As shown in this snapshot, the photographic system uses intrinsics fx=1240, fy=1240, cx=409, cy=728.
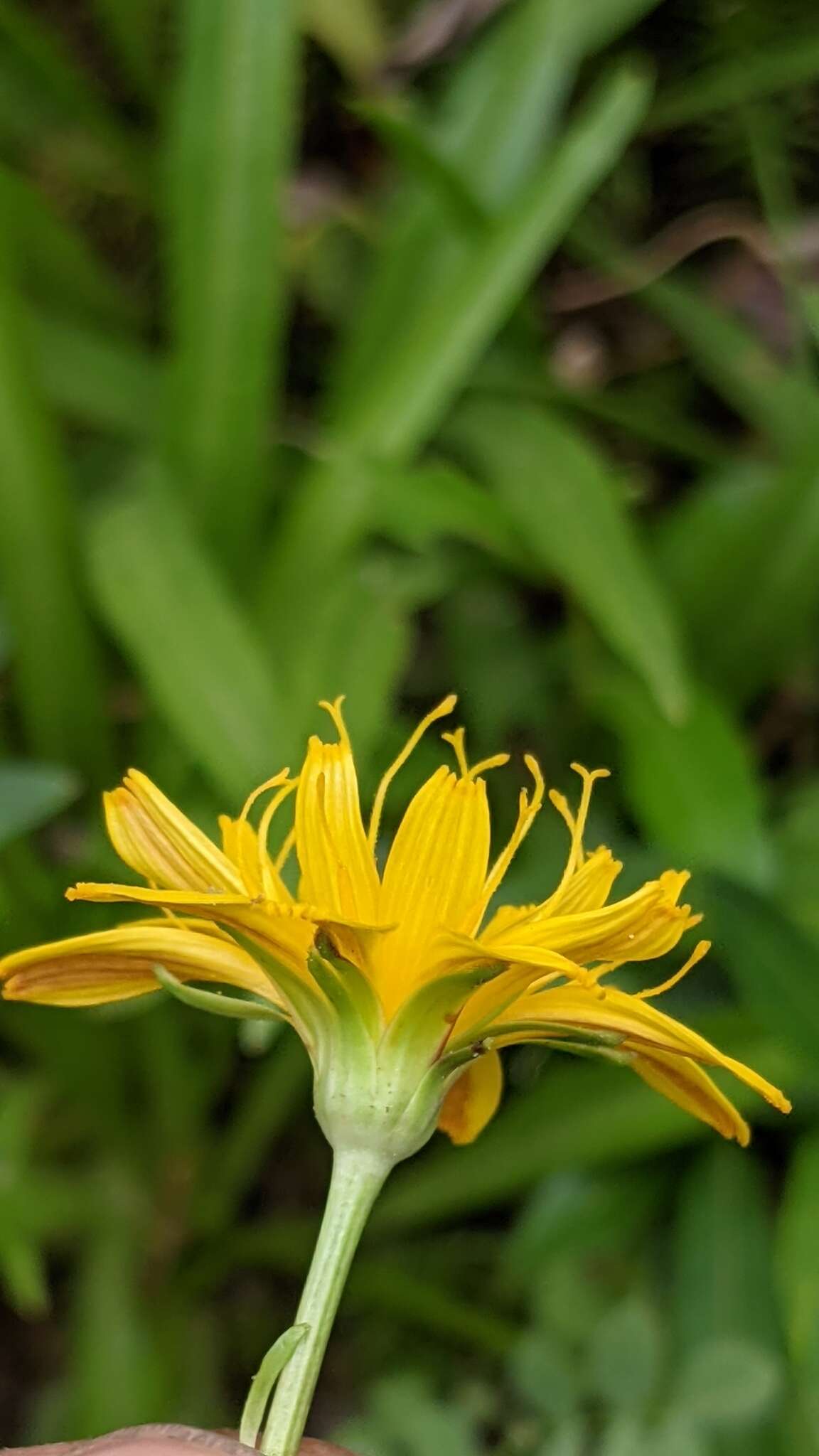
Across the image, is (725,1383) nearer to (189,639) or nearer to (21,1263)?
(21,1263)

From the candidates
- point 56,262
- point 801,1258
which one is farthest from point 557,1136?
point 56,262

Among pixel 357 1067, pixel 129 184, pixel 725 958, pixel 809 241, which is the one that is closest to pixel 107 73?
pixel 129 184

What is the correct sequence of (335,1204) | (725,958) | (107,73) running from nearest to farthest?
(335,1204) → (725,958) → (107,73)

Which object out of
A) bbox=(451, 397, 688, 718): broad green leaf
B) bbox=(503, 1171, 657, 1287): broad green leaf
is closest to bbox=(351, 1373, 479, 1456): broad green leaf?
bbox=(503, 1171, 657, 1287): broad green leaf

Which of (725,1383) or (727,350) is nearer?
(725,1383)

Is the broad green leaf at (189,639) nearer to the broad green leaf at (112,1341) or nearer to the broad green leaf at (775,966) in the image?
the broad green leaf at (775,966)

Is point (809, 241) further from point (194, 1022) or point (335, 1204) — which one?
point (335, 1204)

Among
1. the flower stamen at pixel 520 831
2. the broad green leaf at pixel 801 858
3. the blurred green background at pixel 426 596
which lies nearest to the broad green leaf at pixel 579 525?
the blurred green background at pixel 426 596
